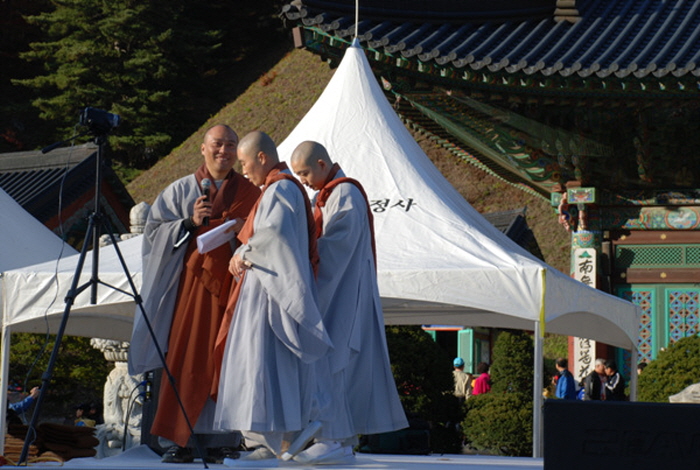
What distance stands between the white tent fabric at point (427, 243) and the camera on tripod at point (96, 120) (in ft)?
6.93

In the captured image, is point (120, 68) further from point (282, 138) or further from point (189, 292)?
point (189, 292)

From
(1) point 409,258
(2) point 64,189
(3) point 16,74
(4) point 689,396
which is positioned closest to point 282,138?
(3) point 16,74

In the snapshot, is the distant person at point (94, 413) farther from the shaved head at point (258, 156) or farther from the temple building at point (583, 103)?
the shaved head at point (258, 156)

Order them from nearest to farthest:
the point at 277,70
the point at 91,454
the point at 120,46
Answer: the point at 91,454, the point at 120,46, the point at 277,70

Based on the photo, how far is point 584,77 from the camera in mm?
9891

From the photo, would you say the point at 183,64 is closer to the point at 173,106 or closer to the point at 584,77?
the point at 173,106

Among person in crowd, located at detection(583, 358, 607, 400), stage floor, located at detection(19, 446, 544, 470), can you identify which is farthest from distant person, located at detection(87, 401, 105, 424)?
stage floor, located at detection(19, 446, 544, 470)

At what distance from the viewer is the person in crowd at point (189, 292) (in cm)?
522

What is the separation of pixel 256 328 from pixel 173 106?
1185 inches

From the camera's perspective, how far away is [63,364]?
12422 mm

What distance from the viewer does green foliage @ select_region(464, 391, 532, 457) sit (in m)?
9.97

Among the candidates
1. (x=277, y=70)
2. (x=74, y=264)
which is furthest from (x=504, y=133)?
(x=277, y=70)

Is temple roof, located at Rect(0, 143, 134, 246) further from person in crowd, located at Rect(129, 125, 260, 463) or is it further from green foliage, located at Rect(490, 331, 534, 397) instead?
person in crowd, located at Rect(129, 125, 260, 463)

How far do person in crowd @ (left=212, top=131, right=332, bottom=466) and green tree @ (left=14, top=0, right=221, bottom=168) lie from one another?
27130 mm
